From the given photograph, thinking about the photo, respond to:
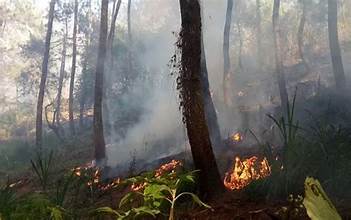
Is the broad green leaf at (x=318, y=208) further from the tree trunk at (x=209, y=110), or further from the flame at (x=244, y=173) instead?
the tree trunk at (x=209, y=110)

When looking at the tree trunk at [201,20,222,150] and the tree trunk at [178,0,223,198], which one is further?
the tree trunk at [201,20,222,150]

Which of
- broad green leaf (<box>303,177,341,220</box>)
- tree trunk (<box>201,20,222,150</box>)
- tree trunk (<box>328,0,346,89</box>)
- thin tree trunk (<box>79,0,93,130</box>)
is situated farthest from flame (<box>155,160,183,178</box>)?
thin tree trunk (<box>79,0,93,130</box>)

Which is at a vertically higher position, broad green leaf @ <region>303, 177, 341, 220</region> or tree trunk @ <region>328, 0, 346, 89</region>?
tree trunk @ <region>328, 0, 346, 89</region>

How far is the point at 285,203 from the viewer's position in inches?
167

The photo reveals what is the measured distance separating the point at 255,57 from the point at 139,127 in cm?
1494

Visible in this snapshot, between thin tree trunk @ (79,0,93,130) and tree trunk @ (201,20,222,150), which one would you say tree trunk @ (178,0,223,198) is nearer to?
tree trunk @ (201,20,222,150)

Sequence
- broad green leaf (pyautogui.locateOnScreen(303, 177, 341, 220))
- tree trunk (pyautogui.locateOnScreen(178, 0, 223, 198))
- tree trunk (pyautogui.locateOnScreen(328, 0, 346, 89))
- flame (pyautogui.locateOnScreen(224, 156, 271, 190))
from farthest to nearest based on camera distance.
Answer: tree trunk (pyautogui.locateOnScreen(328, 0, 346, 89)) < flame (pyautogui.locateOnScreen(224, 156, 271, 190)) < tree trunk (pyautogui.locateOnScreen(178, 0, 223, 198)) < broad green leaf (pyautogui.locateOnScreen(303, 177, 341, 220))

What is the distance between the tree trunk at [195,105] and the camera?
4977 millimetres

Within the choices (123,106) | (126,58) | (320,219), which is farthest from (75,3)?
(320,219)

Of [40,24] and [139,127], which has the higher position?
[40,24]

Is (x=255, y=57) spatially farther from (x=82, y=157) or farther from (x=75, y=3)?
(x=82, y=157)

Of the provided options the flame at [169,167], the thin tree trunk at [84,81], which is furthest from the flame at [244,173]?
the thin tree trunk at [84,81]

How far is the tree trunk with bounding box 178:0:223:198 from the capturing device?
4.98 meters

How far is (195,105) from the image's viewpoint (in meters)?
4.97
